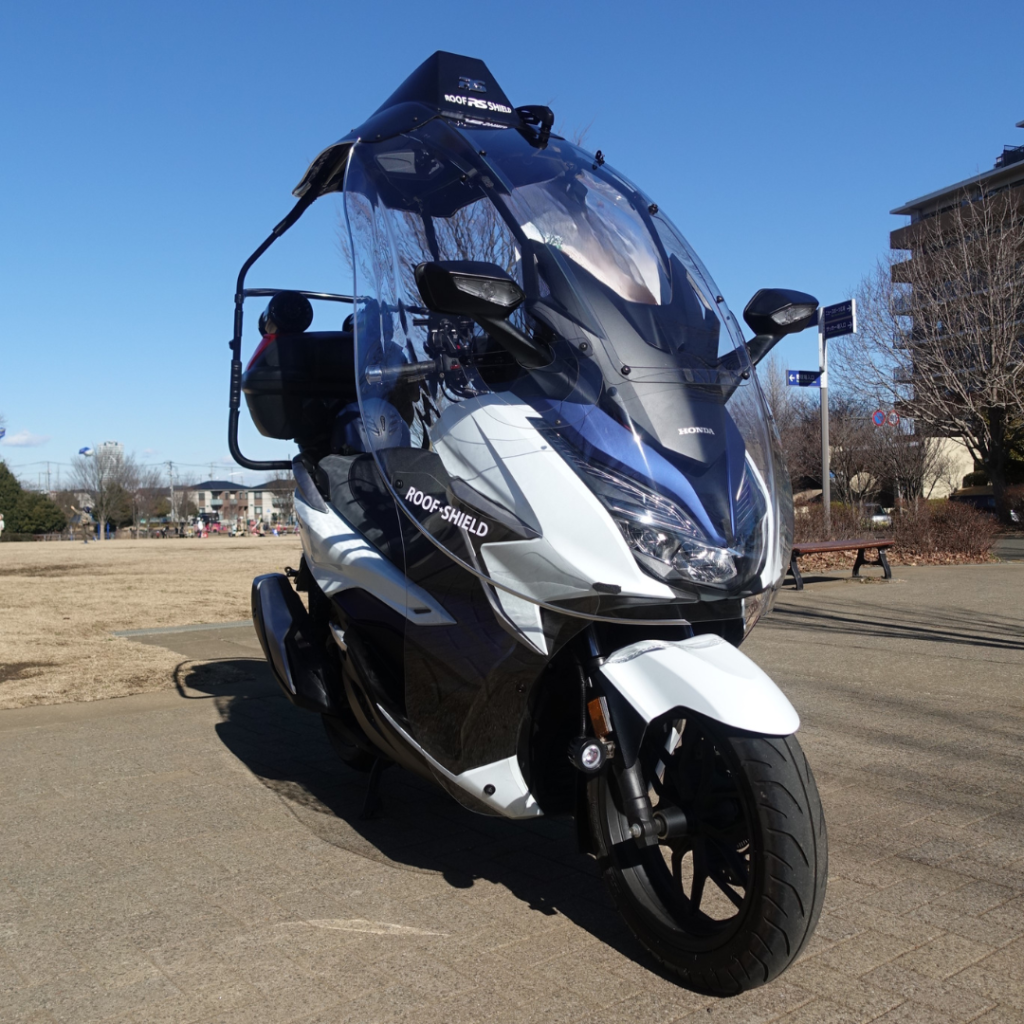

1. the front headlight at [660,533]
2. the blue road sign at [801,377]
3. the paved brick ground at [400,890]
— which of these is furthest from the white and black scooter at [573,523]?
the blue road sign at [801,377]

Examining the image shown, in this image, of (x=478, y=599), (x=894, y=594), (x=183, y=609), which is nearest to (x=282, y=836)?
(x=478, y=599)

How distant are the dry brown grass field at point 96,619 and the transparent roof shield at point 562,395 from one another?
455cm

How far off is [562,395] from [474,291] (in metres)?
0.35

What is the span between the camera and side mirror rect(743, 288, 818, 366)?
10.0 ft

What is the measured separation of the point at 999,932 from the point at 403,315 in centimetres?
243

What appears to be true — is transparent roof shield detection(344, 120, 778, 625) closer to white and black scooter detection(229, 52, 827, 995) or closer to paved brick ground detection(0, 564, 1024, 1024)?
white and black scooter detection(229, 52, 827, 995)

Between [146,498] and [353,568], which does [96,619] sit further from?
[146,498]

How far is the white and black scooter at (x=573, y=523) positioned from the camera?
7.61 ft

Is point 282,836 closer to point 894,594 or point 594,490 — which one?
point 594,490

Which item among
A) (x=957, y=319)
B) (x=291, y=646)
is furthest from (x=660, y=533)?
(x=957, y=319)

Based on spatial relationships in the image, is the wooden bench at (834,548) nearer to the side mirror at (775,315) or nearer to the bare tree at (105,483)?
the side mirror at (775,315)

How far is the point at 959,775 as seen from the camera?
13.9 ft

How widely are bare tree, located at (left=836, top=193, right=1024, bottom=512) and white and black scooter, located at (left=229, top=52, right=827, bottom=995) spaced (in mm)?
28909

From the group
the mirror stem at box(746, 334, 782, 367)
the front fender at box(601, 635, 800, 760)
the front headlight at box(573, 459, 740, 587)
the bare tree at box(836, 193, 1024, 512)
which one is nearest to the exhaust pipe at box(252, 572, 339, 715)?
the front fender at box(601, 635, 800, 760)
